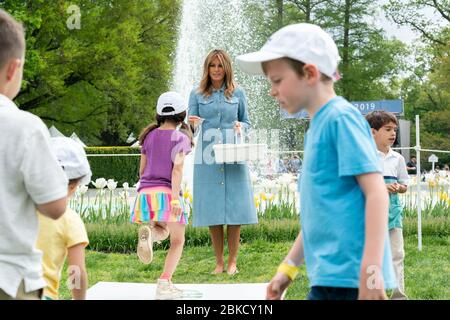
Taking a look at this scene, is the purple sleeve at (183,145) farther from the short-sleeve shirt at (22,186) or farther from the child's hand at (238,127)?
the short-sleeve shirt at (22,186)

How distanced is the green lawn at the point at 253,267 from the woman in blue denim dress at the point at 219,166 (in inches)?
9.9

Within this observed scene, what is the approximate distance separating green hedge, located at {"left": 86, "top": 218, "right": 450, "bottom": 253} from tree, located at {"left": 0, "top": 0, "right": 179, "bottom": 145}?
14.5 m

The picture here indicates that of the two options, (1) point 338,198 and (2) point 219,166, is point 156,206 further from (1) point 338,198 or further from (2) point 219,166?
(1) point 338,198

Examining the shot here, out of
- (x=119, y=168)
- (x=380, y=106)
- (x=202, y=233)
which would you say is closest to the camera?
(x=202, y=233)

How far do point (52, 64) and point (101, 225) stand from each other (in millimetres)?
17875

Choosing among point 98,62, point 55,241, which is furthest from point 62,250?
point 98,62

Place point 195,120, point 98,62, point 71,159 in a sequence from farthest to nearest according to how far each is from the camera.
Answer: point 98,62
point 195,120
point 71,159

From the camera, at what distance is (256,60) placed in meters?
2.36

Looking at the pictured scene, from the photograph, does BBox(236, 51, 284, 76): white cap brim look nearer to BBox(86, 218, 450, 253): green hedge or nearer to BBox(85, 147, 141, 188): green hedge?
BBox(86, 218, 450, 253): green hedge

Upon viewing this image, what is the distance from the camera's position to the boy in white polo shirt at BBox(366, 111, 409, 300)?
457cm

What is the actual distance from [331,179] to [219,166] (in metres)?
4.08

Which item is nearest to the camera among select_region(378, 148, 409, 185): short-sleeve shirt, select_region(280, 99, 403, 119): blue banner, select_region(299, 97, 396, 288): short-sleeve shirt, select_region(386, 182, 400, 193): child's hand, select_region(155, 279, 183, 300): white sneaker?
select_region(299, 97, 396, 288): short-sleeve shirt

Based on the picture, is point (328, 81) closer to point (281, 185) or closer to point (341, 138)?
point (341, 138)

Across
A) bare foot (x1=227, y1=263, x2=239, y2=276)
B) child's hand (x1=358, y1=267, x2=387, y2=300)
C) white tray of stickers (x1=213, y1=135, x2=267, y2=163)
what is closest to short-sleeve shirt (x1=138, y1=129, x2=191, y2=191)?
white tray of stickers (x1=213, y1=135, x2=267, y2=163)
